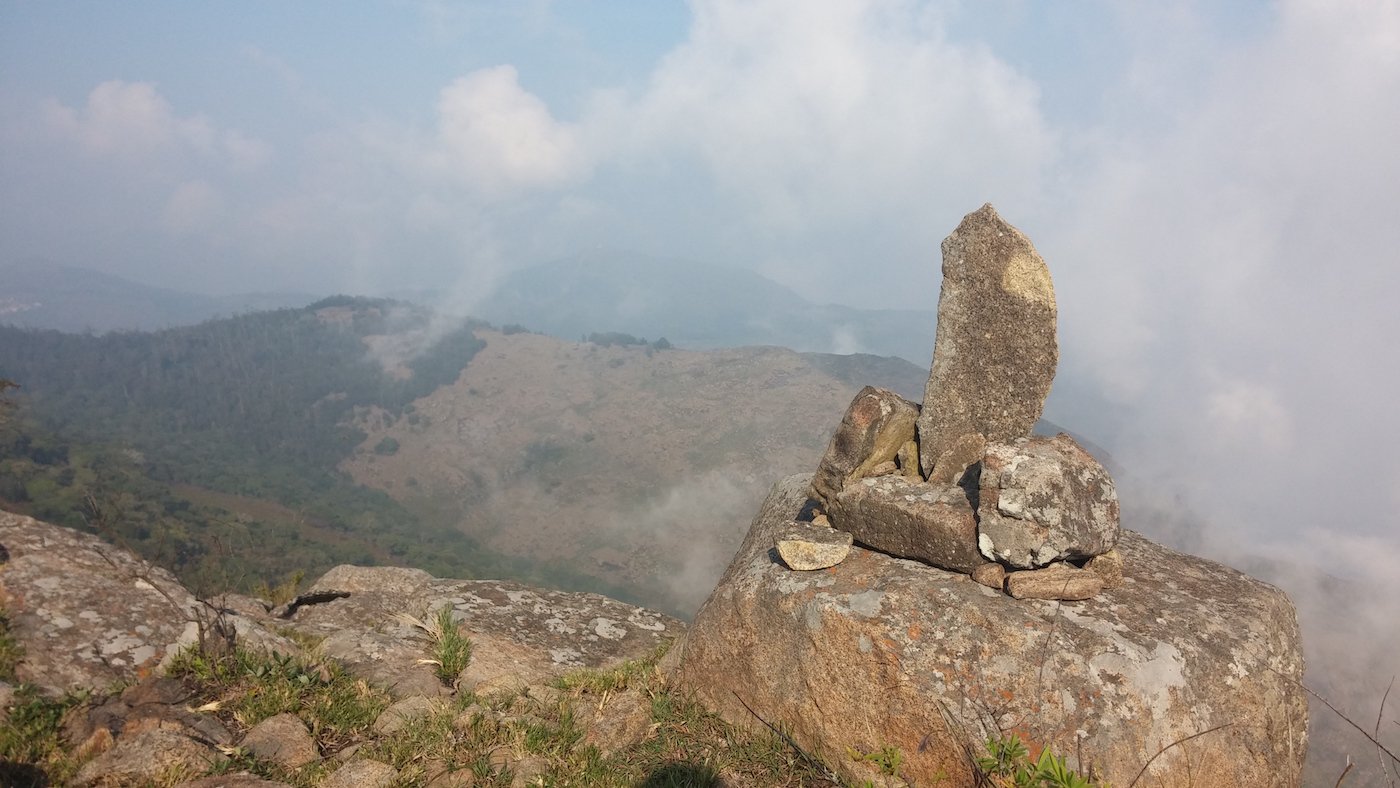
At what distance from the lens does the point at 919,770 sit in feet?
17.6

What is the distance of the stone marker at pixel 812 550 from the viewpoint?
6.64 metres

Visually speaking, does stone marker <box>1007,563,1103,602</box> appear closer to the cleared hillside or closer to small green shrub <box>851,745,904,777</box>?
small green shrub <box>851,745,904,777</box>

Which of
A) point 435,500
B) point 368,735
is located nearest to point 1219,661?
point 368,735

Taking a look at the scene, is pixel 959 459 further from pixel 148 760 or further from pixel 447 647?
pixel 148 760

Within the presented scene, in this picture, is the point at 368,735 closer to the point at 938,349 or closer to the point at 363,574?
the point at 363,574

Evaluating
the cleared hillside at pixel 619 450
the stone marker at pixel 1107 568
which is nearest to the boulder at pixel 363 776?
the stone marker at pixel 1107 568

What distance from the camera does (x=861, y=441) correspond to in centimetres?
761

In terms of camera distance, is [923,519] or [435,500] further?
[435,500]

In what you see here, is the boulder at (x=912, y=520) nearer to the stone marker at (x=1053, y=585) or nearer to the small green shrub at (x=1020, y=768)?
the stone marker at (x=1053, y=585)

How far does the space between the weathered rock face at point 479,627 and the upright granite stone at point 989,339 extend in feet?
16.2

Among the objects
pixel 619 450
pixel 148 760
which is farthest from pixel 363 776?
pixel 619 450

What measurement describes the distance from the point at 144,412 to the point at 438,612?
16235 centimetres

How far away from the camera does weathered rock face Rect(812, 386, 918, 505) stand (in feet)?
24.8

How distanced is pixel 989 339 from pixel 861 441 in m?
1.84
